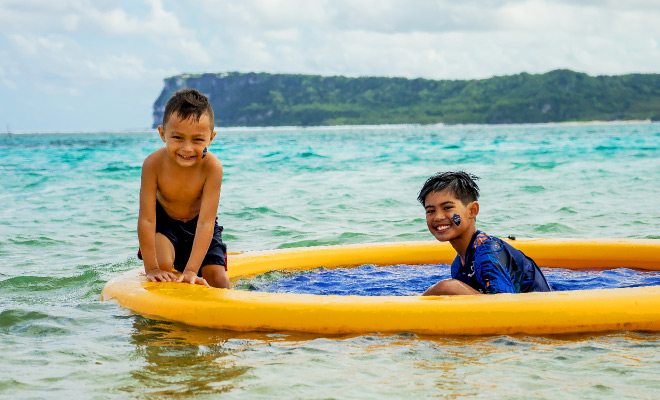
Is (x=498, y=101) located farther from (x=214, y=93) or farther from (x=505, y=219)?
(x=505, y=219)

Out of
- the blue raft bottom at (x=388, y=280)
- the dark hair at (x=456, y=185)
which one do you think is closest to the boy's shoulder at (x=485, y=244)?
the dark hair at (x=456, y=185)

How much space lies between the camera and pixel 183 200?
3.39m

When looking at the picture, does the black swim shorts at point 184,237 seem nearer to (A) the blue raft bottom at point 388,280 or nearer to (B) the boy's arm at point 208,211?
(B) the boy's arm at point 208,211

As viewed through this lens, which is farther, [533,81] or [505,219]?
[533,81]

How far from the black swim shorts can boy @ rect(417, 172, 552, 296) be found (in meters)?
1.02

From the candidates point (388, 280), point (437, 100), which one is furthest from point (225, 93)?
point (388, 280)

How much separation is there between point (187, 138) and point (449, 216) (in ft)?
3.77

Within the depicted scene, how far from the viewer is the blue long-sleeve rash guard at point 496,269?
300 centimetres

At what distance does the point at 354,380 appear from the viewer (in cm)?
228

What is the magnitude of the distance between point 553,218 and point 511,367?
4.74 metres

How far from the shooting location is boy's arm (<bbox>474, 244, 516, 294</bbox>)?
9.82 feet

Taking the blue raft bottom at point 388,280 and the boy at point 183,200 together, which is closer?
the boy at point 183,200

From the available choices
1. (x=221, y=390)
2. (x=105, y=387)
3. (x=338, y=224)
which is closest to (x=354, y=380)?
(x=221, y=390)

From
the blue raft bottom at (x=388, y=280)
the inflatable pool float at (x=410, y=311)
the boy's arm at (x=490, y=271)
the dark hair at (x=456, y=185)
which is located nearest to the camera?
the inflatable pool float at (x=410, y=311)
